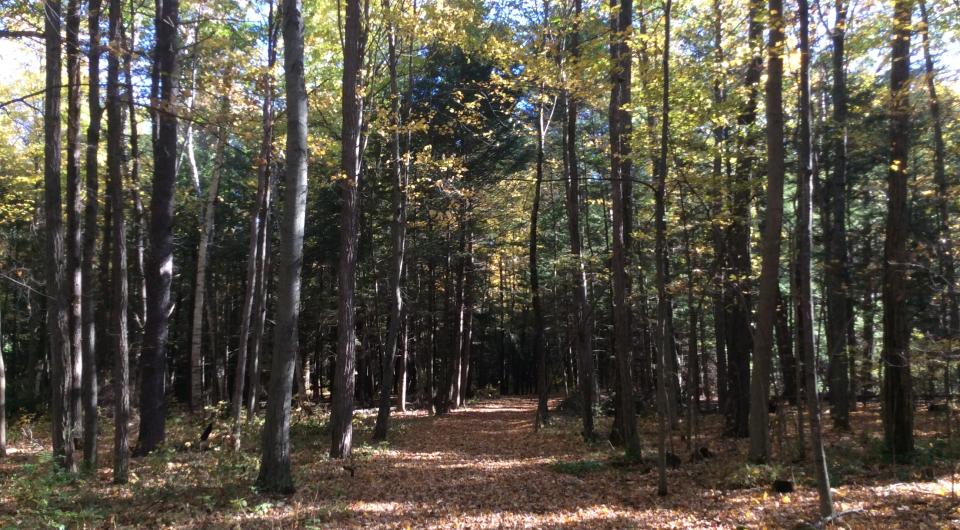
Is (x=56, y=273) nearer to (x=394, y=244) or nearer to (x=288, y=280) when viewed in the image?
(x=288, y=280)

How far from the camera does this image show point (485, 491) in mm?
8867

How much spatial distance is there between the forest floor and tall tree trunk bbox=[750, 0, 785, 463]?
2.52ft

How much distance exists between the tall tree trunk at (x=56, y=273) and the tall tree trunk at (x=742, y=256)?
34.5 ft

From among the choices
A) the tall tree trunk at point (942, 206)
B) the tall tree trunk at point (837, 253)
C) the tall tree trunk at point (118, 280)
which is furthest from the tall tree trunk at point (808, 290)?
the tall tree trunk at point (118, 280)

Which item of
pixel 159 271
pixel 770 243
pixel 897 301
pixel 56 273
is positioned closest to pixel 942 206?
pixel 897 301

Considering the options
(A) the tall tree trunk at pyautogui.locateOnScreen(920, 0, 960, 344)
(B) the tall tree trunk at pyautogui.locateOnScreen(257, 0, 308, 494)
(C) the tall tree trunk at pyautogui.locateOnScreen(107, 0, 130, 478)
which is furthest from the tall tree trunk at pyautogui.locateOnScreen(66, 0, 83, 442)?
(A) the tall tree trunk at pyautogui.locateOnScreen(920, 0, 960, 344)

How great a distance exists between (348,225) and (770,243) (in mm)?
7210

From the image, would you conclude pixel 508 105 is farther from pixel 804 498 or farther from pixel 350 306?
pixel 804 498

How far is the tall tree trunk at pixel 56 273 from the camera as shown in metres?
8.85

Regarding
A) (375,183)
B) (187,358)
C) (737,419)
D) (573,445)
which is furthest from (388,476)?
(187,358)

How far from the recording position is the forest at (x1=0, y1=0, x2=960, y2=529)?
7477 millimetres

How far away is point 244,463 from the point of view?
9.57 metres

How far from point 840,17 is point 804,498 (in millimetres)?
7658

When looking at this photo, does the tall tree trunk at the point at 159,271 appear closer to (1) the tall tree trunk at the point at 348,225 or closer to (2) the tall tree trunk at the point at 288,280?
(1) the tall tree trunk at the point at 348,225
